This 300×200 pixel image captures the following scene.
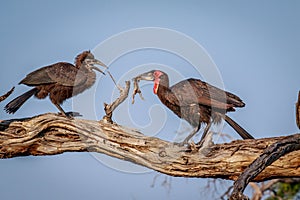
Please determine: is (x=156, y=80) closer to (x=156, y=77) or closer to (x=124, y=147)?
(x=156, y=77)

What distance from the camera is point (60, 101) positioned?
6793mm

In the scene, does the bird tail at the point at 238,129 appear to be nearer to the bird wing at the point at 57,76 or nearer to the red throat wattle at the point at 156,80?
the red throat wattle at the point at 156,80

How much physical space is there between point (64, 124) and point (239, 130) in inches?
77.2

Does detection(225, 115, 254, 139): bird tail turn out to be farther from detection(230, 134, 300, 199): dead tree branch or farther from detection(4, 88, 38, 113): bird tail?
detection(4, 88, 38, 113): bird tail

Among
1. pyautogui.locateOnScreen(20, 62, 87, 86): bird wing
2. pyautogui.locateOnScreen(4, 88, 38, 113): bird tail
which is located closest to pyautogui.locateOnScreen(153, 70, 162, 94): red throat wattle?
pyautogui.locateOnScreen(20, 62, 87, 86): bird wing

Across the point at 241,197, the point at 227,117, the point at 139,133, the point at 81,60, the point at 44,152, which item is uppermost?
the point at 81,60

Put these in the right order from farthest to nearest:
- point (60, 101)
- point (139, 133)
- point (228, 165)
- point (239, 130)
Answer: point (60, 101) → point (239, 130) → point (139, 133) → point (228, 165)

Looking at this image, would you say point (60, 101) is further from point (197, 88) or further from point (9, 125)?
point (197, 88)

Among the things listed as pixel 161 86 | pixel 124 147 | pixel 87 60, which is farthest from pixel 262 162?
pixel 87 60

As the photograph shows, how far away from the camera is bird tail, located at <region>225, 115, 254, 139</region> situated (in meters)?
5.96

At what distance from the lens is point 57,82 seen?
22.1ft

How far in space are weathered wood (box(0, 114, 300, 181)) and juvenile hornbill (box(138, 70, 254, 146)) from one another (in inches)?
30.3

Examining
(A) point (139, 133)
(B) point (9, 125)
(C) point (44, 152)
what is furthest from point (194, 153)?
(B) point (9, 125)

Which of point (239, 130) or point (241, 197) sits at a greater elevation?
point (239, 130)
